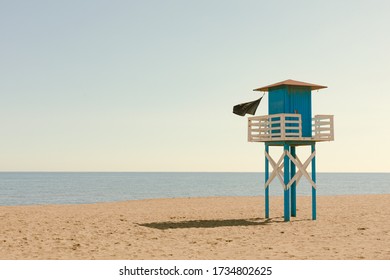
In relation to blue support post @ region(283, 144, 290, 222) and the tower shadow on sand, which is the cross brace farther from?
the tower shadow on sand

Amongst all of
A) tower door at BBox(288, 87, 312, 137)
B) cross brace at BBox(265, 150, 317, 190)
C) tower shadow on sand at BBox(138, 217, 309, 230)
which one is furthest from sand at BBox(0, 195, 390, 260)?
tower door at BBox(288, 87, 312, 137)

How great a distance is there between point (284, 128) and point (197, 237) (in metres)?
7.51

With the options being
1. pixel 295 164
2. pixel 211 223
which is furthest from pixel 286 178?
pixel 211 223

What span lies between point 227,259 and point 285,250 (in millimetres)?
2426

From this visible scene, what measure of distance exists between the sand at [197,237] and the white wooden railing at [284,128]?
4.25 m

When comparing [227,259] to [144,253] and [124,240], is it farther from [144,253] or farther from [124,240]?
[124,240]

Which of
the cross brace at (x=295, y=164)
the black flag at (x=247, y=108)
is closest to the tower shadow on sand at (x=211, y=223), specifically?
the cross brace at (x=295, y=164)

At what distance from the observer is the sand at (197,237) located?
13.8 meters

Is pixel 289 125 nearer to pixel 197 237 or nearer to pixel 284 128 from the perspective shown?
pixel 284 128

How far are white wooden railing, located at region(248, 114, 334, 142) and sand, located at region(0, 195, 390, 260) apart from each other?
4246 millimetres

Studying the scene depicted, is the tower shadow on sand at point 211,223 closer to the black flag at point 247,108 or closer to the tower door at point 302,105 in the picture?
the tower door at point 302,105

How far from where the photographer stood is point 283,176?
2295 centimetres

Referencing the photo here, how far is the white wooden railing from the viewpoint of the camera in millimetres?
21406
